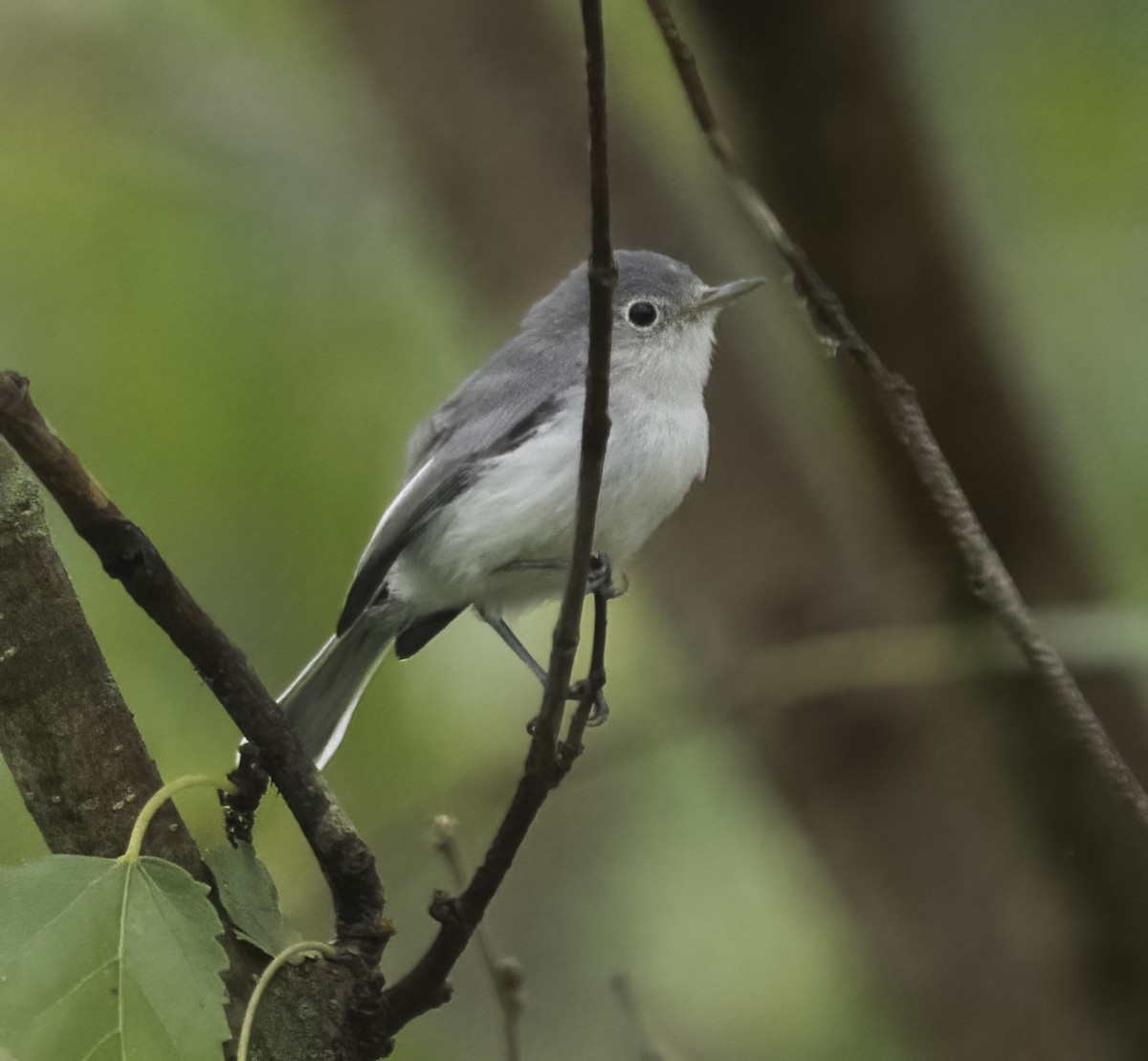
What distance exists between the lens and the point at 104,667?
59 centimetres

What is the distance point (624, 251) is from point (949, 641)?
0.40 metres

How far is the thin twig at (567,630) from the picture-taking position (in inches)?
19.1

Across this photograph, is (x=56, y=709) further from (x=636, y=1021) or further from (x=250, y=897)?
(x=636, y=1021)

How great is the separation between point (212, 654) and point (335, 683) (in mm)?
437

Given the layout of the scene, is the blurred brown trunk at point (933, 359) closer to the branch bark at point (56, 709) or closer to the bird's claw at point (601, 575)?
the bird's claw at point (601, 575)

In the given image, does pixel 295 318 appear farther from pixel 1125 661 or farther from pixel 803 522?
pixel 1125 661

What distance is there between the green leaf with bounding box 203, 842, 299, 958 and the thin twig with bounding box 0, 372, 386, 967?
0.03 m

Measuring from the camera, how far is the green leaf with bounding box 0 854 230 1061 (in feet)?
1.76

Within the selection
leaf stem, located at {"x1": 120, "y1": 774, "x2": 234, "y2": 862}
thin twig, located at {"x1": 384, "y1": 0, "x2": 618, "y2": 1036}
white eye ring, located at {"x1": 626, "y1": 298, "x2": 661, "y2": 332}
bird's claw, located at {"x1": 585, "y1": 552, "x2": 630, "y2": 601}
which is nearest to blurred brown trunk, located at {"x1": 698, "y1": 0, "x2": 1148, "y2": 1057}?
white eye ring, located at {"x1": 626, "y1": 298, "x2": 661, "y2": 332}

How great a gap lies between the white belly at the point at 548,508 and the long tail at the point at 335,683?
0.06 m

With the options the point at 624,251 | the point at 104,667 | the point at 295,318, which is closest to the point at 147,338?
the point at 295,318

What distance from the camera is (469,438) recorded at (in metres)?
0.95

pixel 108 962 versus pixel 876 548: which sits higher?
pixel 108 962

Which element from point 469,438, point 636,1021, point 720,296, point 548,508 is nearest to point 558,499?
point 548,508
